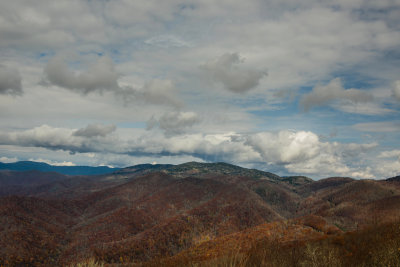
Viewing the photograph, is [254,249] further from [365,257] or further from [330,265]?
[365,257]

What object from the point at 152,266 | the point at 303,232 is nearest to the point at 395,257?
the point at 152,266

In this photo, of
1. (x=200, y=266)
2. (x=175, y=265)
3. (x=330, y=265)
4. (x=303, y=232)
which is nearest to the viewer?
(x=330, y=265)

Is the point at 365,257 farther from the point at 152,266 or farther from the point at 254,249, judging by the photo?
the point at 152,266

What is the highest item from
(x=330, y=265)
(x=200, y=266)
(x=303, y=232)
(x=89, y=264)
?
(x=330, y=265)

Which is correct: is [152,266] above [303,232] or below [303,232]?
above

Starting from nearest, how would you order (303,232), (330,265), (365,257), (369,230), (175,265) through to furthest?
1. (330,265)
2. (175,265)
3. (365,257)
4. (369,230)
5. (303,232)

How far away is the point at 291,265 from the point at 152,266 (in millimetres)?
8187

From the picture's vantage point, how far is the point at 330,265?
1194 centimetres

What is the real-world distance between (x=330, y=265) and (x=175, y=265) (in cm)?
831

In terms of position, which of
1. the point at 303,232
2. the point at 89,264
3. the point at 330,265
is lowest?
the point at 303,232

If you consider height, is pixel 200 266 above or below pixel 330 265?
below

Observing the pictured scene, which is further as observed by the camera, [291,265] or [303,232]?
[303,232]

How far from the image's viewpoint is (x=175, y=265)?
14828 mm

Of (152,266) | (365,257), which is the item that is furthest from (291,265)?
(152,266)
